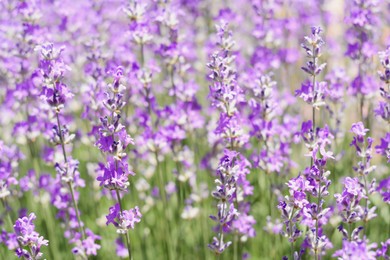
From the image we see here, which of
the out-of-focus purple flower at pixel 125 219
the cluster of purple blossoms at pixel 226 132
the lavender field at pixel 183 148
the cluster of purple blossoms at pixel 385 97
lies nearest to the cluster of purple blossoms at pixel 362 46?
the lavender field at pixel 183 148

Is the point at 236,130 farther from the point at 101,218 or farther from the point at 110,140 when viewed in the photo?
A: the point at 101,218

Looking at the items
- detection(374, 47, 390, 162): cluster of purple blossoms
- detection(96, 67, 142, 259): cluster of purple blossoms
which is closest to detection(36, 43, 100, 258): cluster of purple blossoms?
detection(96, 67, 142, 259): cluster of purple blossoms

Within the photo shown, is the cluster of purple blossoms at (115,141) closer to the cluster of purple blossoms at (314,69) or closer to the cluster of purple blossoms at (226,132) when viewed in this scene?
the cluster of purple blossoms at (226,132)

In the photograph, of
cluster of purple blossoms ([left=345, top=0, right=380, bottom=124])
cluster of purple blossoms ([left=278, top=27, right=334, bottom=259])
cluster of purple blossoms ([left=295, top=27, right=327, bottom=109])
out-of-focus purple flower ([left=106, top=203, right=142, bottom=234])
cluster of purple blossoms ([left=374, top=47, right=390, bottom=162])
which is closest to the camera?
cluster of purple blossoms ([left=278, top=27, right=334, bottom=259])

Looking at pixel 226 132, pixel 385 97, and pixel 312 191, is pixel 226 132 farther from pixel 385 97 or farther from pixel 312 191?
pixel 385 97

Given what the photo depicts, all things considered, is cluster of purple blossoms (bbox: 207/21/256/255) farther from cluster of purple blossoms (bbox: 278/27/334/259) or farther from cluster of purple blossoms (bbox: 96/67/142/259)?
cluster of purple blossoms (bbox: 96/67/142/259)

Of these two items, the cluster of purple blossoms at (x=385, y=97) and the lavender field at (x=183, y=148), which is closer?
the lavender field at (x=183, y=148)

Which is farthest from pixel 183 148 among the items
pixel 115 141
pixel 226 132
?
pixel 115 141

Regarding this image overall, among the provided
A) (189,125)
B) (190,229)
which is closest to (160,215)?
(190,229)

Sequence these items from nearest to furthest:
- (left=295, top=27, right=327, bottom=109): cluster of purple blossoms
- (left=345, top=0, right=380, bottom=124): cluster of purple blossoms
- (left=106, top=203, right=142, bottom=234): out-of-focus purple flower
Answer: (left=106, top=203, right=142, bottom=234): out-of-focus purple flower → (left=295, top=27, right=327, bottom=109): cluster of purple blossoms → (left=345, top=0, right=380, bottom=124): cluster of purple blossoms
